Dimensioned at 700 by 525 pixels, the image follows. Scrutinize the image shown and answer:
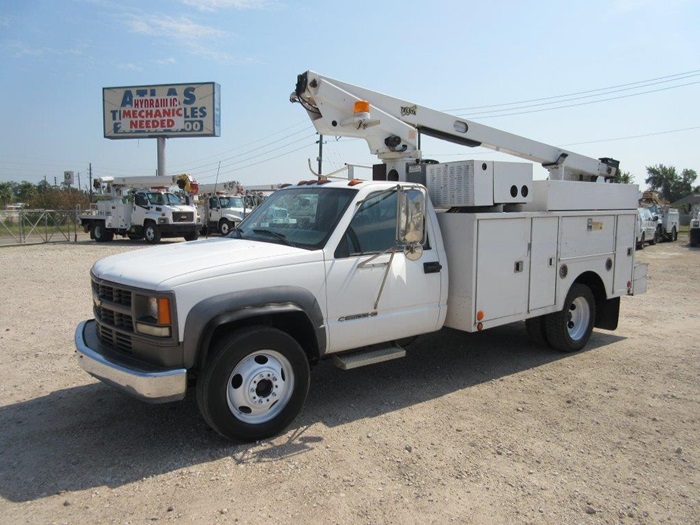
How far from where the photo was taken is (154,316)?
3859 mm

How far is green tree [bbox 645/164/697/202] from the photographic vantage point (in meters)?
96.1

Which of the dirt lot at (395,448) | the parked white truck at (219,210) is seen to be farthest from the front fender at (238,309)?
the parked white truck at (219,210)

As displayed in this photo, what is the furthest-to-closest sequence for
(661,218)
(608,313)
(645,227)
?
(661,218)
(645,227)
(608,313)

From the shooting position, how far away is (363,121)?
19.2 ft

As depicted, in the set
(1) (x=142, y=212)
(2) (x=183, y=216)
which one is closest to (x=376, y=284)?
(2) (x=183, y=216)

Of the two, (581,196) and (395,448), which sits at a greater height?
(581,196)

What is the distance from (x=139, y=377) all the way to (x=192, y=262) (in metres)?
0.94

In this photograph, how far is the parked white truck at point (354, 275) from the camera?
3.97 metres

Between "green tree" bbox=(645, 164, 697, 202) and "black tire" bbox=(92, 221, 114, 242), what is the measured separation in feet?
316

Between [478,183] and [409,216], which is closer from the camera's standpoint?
[409,216]

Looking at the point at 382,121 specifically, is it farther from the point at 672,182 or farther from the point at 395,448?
the point at 672,182

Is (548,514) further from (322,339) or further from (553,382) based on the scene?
(553,382)

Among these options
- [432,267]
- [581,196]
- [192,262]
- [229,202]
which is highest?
[229,202]

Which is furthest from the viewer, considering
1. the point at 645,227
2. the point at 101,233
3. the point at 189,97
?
the point at 189,97
